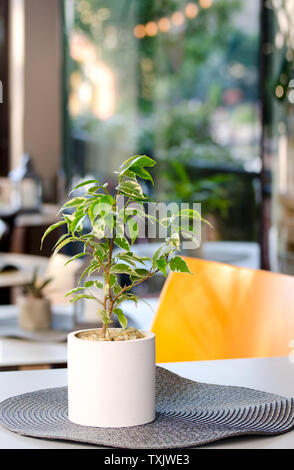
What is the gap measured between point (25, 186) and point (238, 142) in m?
1.58

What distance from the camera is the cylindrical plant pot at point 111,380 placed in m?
0.74

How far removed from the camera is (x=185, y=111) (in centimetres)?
516

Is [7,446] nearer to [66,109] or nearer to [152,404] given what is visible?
[152,404]

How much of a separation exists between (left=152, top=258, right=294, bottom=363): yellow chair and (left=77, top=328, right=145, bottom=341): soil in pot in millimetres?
649

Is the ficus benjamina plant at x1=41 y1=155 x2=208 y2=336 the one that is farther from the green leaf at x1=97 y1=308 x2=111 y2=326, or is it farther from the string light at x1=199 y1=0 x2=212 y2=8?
the string light at x1=199 y1=0 x2=212 y2=8

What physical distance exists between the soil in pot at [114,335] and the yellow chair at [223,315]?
0.65 m

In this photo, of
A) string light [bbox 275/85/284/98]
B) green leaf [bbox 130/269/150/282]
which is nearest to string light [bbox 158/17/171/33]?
string light [bbox 275/85/284/98]

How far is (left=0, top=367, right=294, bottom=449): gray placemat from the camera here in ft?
2.37

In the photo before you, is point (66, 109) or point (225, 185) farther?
point (66, 109)

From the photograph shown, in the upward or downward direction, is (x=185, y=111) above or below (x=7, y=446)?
above

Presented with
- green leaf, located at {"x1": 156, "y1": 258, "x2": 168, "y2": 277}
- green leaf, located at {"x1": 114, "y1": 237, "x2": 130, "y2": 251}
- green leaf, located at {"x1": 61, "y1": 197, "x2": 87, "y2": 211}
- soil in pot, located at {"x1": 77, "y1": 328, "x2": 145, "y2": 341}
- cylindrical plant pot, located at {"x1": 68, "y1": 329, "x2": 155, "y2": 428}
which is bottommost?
cylindrical plant pot, located at {"x1": 68, "y1": 329, "x2": 155, "y2": 428}

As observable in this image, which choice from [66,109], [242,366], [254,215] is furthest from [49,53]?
[242,366]

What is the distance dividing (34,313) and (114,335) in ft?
3.75

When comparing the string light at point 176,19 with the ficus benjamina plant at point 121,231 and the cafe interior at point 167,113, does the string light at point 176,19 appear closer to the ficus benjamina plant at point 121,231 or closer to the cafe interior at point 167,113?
the cafe interior at point 167,113
